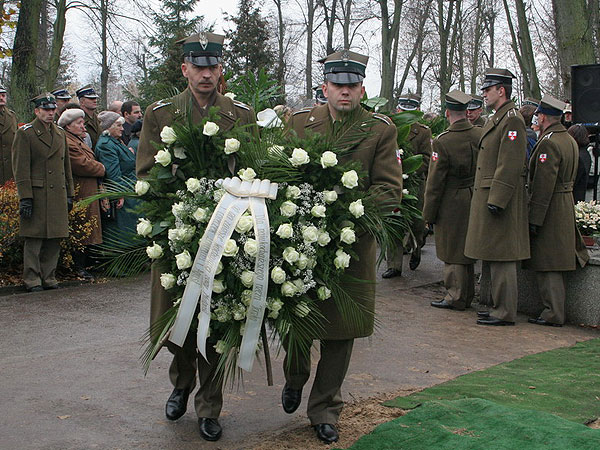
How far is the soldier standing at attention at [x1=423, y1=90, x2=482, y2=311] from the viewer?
853cm

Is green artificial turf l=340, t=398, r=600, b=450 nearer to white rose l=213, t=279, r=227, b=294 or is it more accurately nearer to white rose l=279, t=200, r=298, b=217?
white rose l=213, t=279, r=227, b=294

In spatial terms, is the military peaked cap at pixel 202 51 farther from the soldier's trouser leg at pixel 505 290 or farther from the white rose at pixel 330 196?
the soldier's trouser leg at pixel 505 290

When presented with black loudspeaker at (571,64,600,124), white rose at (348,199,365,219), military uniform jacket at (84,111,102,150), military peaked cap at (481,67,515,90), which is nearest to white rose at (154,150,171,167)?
white rose at (348,199,365,219)

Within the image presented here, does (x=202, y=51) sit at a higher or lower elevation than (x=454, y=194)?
higher

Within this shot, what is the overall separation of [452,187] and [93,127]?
525cm

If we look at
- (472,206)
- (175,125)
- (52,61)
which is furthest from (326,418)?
(52,61)

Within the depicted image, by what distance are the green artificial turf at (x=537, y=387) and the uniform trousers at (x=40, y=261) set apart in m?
5.35

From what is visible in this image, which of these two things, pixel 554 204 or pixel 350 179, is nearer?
pixel 350 179

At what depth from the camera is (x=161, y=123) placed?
4.56 meters

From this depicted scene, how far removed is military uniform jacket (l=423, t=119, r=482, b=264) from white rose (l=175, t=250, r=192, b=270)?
16.4ft

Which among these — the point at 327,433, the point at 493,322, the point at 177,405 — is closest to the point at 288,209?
the point at 327,433

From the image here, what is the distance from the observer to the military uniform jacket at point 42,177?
8.89 meters

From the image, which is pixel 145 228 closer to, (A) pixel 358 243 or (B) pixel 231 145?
(B) pixel 231 145

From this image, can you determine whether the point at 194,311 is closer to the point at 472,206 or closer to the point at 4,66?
the point at 472,206
